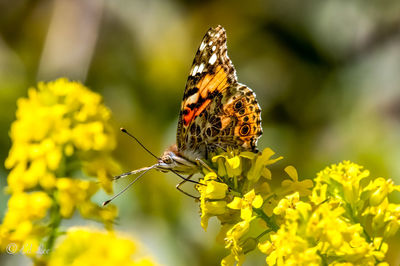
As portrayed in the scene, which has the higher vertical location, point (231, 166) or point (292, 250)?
point (231, 166)

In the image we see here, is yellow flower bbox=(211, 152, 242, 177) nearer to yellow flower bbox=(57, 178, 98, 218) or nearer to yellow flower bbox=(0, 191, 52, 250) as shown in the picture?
yellow flower bbox=(57, 178, 98, 218)

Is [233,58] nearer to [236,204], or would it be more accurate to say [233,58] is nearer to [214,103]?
[214,103]

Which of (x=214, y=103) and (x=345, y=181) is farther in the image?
(x=214, y=103)

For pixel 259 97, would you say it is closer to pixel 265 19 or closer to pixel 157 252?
pixel 265 19

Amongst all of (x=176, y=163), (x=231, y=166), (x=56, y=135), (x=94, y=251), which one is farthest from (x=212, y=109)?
(x=94, y=251)

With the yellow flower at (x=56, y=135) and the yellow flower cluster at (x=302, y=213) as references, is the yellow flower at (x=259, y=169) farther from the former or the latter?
the yellow flower at (x=56, y=135)

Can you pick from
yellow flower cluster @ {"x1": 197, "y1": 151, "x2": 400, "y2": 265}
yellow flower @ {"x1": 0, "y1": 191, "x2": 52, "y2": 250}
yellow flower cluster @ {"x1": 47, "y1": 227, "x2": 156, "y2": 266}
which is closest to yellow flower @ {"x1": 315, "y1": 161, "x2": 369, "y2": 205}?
yellow flower cluster @ {"x1": 197, "y1": 151, "x2": 400, "y2": 265}

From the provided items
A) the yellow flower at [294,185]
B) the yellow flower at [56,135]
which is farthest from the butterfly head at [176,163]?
the yellow flower at [294,185]
